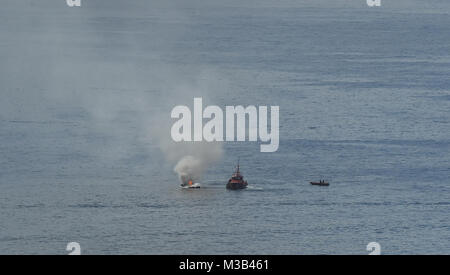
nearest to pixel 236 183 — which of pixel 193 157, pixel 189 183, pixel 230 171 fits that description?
pixel 189 183

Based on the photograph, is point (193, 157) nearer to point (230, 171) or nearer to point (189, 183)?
point (230, 171)

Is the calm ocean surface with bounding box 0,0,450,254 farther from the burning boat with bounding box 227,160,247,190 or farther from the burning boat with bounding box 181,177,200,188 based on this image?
the burning boat with bounding box 181,177,200,188

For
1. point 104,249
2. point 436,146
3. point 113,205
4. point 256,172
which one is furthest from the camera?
point 436,146

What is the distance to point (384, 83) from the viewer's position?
183875mm

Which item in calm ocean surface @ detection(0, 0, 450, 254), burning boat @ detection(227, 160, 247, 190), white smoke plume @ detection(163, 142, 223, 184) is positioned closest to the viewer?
calm ocean surface @ detection(0, 0, 450, 254)

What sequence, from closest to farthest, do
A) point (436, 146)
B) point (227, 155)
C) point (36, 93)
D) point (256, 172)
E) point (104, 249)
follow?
point (104, 249) < point (256, 172) < point (227, 155) < point (436, 146) < point (36, 93)

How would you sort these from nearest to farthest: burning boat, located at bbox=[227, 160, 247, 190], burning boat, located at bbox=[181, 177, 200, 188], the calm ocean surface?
the calm ocean surface
burning boat, located at bbox=[227, 160, 247, 190]
burning boat, located at bbox=[181, 177, 200, 188]

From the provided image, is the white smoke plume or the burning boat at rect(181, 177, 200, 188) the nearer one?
the burning boat at rect(181, 177, 200, 188)

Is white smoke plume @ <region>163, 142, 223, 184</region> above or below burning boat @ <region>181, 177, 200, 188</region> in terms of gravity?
above

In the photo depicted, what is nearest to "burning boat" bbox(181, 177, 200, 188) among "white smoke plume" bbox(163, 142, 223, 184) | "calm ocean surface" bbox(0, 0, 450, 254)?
"white smoke plume" bbox(163, 142, 223, 184)
